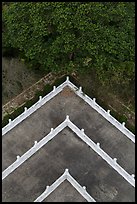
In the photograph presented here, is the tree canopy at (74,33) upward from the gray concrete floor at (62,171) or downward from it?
upward

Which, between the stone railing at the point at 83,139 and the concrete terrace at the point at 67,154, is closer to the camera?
the concrete terrace at the point at 67,154

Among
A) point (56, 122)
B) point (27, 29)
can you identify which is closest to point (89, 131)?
point (56, 122)

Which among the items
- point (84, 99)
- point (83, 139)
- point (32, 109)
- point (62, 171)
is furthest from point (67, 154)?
point (84, 99)

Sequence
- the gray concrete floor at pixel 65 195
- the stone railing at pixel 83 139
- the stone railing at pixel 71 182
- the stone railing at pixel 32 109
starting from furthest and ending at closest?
the stone railing at pixel 32 109 < the stone railing at pixel 83 139 < the gray concrete floor at pixel 65 195 < the stone railing at pixel 71 182

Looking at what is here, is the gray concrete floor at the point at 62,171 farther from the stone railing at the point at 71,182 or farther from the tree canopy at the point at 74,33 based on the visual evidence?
the tree canopy at the point at 74,33

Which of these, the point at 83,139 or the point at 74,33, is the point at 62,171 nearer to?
the point at 83,139

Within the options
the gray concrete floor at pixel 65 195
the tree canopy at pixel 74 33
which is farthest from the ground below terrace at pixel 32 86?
the gray concrete floor at pixel 65 195

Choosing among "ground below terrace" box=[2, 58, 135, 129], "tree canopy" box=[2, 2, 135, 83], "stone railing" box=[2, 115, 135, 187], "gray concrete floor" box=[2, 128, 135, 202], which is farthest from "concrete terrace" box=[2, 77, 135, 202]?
"tree canopy" box=[2, 2, 135, 83]
